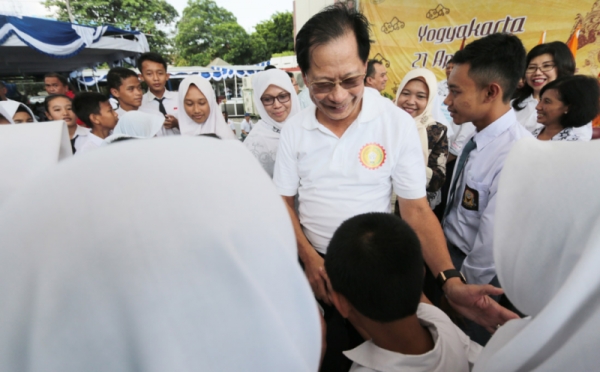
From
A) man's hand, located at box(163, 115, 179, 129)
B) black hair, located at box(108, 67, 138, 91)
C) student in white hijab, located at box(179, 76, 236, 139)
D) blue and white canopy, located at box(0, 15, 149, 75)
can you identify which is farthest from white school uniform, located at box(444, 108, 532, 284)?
blue and white canopy, located at box(0, 15, 149, 75)

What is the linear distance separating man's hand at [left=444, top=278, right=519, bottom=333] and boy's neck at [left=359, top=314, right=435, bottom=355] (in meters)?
0.33

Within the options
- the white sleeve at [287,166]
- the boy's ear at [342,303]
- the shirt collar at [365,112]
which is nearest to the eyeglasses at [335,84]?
the shirt collar at [365,112]

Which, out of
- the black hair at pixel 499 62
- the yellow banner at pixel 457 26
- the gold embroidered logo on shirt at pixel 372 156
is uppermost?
the yellow banner at pixel 457 26

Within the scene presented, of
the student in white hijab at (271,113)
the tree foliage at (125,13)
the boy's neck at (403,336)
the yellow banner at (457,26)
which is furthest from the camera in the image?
the tree foliage at (125,13)

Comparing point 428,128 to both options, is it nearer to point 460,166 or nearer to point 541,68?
point 460,166

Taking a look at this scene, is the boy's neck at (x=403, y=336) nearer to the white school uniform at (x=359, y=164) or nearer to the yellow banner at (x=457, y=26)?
the white school uniform at (x=359, y=164)

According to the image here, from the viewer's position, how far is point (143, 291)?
1.44 ft

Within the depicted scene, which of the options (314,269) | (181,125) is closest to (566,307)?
(314,269)

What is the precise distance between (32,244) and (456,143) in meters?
3.31

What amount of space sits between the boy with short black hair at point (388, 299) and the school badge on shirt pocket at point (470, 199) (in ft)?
2.93

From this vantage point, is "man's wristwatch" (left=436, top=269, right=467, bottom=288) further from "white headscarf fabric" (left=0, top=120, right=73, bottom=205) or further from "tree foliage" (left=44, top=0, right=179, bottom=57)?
"tree foliage" (left=44, top=0, right=179, bottom=57)

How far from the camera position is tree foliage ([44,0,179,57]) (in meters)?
26.4

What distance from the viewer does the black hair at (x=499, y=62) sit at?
5.28ft

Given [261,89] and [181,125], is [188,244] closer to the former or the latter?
[261,89]
